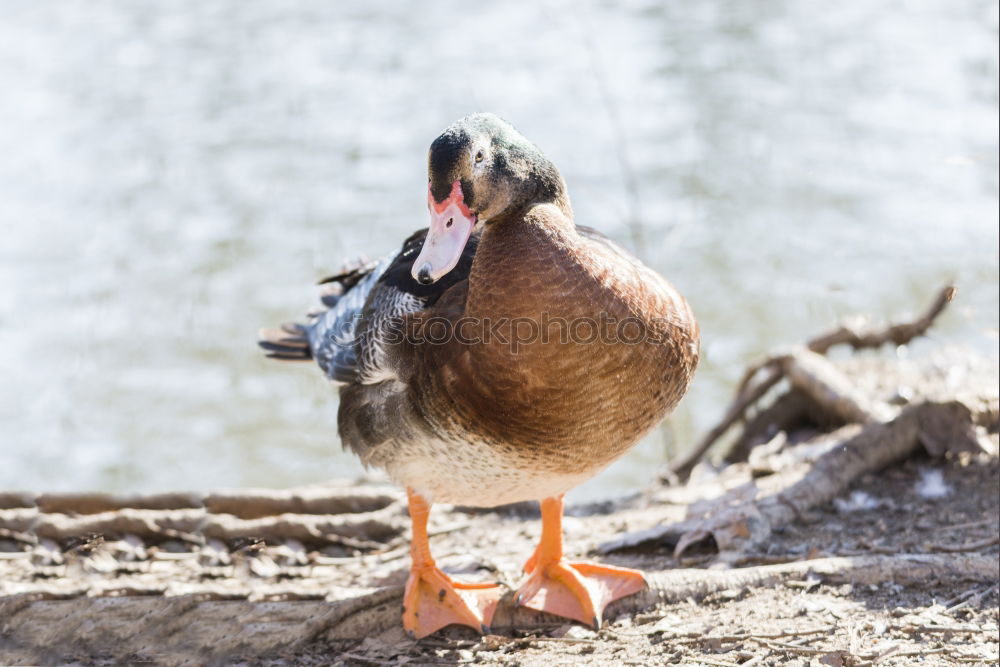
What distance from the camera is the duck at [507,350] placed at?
136 inches

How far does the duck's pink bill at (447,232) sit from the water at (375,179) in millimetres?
3461

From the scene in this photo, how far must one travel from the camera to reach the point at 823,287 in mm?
8289

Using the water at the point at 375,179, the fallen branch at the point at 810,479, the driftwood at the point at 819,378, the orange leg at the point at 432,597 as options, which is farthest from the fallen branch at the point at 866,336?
the orange leg at the point at 432,597

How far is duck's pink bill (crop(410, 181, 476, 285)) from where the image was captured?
3.40m

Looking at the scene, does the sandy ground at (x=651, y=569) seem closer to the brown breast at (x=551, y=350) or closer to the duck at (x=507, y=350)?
the duck at (x=507, y=350)

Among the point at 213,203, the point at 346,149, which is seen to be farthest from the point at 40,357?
the point at 346,149

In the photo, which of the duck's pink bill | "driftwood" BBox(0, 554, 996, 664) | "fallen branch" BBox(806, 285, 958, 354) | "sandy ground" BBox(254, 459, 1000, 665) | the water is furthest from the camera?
the water

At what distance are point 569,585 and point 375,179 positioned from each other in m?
6.15

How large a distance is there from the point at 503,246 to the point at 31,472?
17.9 ft

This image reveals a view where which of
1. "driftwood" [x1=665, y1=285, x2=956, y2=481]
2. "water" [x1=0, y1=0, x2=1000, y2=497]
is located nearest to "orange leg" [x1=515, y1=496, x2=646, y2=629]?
"driftwood" [x1=665, y1=285, x2=956, y2=481]

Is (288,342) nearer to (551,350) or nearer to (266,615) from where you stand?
(266,615)

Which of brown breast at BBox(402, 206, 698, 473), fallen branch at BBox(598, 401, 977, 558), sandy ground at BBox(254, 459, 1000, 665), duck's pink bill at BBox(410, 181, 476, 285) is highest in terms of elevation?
duck's pink bill at BBox(410, 181, 476, 285)

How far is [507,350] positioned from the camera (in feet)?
11.3

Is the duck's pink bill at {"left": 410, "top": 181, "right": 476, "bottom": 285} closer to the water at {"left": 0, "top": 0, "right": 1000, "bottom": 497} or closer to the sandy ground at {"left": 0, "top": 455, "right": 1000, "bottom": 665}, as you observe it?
the sandy ground at {"left": 0, "top": 455, "right": 1000, "bottom": 665}
